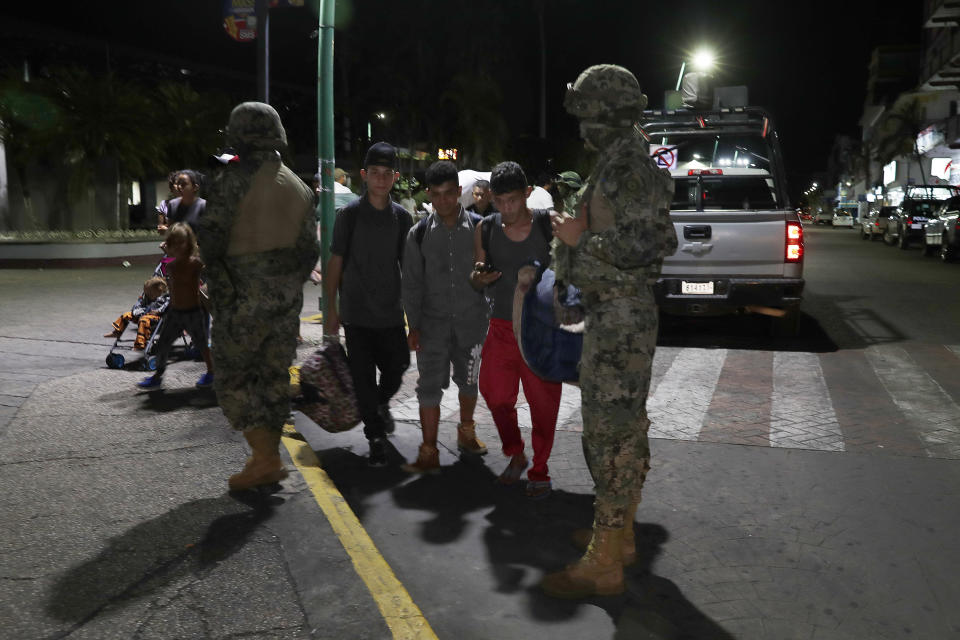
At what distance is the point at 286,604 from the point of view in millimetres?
3418

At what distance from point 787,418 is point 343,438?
3205mm

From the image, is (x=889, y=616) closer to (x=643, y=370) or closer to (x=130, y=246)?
(x=643, y=370)

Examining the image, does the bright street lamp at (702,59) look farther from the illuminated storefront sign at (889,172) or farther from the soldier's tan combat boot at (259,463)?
the illuminated storefront sign at (889,172)

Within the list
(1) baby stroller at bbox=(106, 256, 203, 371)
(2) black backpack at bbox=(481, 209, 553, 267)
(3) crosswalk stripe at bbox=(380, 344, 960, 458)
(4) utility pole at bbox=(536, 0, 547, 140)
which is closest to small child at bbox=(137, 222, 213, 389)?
(1) baby stroller at bbox=(106, 256, 203, 371)

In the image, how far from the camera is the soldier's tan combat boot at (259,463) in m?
4.73

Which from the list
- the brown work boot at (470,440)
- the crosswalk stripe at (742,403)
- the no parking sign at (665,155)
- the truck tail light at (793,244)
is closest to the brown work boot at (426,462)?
the brown work boot at (470,440)

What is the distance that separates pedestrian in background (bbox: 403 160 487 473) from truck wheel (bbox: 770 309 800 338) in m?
5.59

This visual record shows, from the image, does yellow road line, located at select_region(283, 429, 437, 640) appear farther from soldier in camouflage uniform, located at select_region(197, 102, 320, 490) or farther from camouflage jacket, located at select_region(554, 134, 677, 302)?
camouflage jacket, located at select_region(554, 134, 677, 302)

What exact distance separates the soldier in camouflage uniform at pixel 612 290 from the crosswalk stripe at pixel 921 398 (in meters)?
2.97

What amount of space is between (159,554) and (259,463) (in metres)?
0.98

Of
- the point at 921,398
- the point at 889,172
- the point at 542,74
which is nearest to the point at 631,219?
the point at 921,398

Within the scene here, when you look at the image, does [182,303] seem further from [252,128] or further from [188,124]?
[188,124]

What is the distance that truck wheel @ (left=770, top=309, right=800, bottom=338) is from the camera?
32.1 feet

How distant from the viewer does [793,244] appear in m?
9.19
